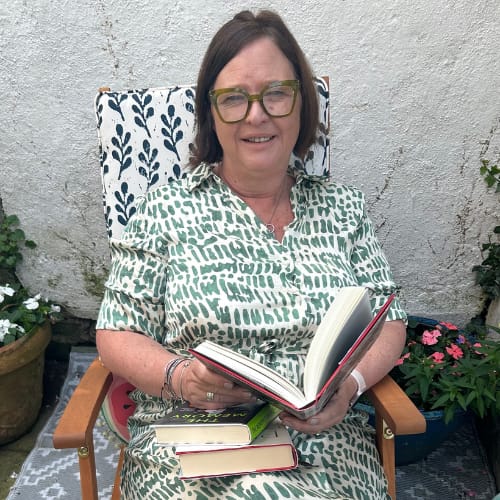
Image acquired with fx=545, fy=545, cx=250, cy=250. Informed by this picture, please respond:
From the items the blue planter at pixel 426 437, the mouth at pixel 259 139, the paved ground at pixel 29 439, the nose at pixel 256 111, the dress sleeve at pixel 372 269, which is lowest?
the paved ground at pixel 29 439

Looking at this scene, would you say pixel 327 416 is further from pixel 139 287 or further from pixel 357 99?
pixel 357 99

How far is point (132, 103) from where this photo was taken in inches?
80.7

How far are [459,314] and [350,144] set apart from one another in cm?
106

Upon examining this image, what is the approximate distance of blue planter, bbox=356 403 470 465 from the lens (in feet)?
7.23

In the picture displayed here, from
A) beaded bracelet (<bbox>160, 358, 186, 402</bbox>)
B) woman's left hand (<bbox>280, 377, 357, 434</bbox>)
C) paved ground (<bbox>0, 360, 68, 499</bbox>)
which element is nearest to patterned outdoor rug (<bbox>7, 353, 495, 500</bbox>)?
paved ground (<bbox>0, 360, 68, 499</bbox>)

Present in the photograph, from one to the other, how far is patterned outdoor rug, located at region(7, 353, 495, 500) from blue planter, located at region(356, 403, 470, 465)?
0.11m

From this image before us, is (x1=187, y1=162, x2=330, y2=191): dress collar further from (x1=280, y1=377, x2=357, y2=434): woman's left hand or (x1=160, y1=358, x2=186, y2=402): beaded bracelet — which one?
(x1=280, y1=377, x2=357, y2=434): woman's left hand

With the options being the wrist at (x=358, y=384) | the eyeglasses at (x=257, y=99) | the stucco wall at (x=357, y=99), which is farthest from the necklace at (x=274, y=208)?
the stucco wall at (x=357, y=99)

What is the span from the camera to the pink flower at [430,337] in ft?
7.92

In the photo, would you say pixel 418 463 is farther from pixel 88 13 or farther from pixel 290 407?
Result: pixel 88 13

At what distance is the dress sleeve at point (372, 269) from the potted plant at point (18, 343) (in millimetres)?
1643

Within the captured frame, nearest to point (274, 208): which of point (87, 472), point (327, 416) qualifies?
point (327, 416)

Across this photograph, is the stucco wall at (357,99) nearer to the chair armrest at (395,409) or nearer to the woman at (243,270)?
the woman at (243,270)

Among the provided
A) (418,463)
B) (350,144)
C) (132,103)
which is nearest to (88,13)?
(132,103)
